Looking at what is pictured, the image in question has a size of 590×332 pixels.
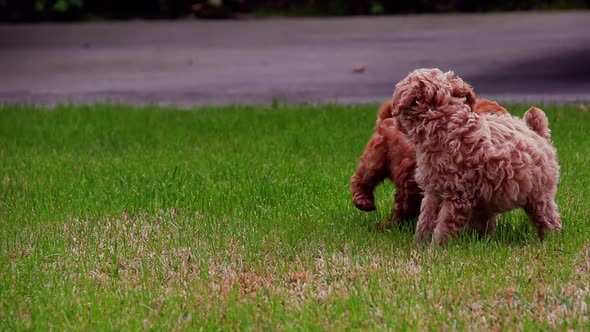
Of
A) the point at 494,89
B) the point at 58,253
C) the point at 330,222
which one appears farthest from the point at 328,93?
the point at 58,253

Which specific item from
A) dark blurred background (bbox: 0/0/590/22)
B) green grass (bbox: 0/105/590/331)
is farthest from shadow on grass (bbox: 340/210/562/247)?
dark blurred background (bbox: 0/0/590/22)

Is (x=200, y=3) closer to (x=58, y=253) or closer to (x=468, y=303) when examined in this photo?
(x=58, y=253)

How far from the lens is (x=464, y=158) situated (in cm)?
541

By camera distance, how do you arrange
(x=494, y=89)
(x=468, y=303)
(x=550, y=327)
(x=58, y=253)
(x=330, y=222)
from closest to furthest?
(x=550, y=327)
(x=468, y=303)
(x=58, y=253)
(x=330, y=222)
(x=494, y=89)

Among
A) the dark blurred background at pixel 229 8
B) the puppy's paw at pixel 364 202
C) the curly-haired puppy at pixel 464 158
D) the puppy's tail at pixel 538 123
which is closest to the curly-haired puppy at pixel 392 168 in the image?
the puppy's paw at pixel 364 202

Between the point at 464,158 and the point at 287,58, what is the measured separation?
983cm

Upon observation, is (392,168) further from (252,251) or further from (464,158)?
(252,251)

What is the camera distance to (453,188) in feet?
17.9

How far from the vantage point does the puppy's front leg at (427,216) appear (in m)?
5.62

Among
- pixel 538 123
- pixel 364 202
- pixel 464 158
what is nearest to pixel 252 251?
pixel 364 202

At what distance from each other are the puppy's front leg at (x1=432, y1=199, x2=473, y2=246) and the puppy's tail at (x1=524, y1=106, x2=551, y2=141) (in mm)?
625

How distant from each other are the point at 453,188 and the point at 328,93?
711 centimetres

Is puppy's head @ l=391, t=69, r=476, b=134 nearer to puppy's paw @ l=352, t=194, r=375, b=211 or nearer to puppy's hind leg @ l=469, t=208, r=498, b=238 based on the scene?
puppy's hind leg @ l=469, t=208, r=498, b=238

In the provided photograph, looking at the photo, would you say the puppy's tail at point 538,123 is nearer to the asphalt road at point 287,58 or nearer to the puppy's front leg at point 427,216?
the puppy's front leg at point 427,216
